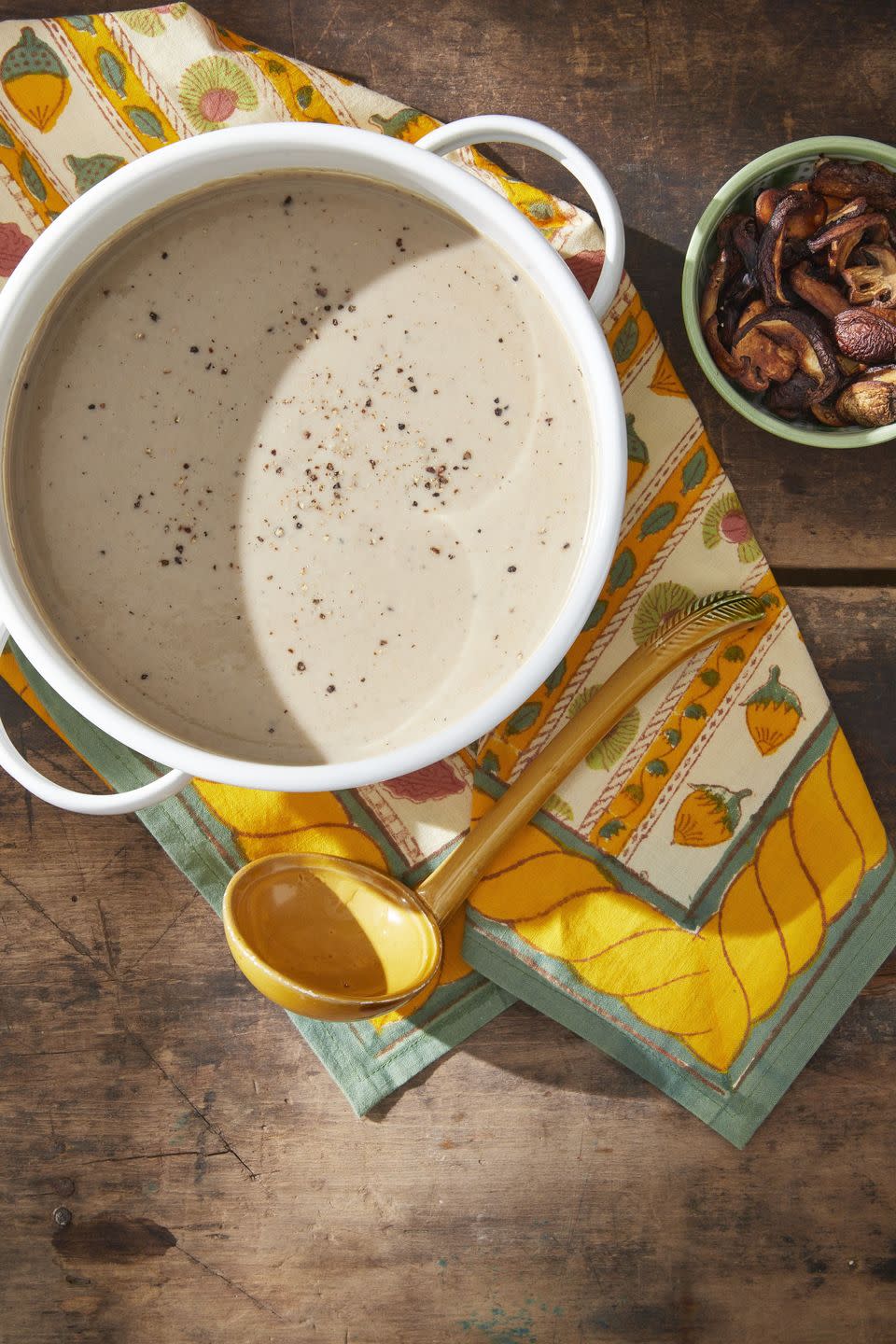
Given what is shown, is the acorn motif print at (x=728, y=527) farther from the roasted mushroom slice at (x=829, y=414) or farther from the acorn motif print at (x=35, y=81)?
the acorn motif print at (x=35, y=81)

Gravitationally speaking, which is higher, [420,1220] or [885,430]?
[885,430]

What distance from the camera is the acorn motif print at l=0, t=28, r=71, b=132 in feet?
2.26

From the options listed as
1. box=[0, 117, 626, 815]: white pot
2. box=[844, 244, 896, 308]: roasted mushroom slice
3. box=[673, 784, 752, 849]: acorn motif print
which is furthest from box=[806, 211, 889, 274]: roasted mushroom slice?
box=[673, 784, 752, 849]: acorn motif print

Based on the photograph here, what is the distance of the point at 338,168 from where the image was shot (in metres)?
0.56

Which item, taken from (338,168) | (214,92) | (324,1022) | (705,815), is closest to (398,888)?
(324,1022)

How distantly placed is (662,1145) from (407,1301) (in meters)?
0.24

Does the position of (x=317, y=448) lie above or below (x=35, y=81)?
below

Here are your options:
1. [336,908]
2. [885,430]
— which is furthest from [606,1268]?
[885,430]

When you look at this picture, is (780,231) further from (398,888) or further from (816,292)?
(398,888)

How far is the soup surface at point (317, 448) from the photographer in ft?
1.86

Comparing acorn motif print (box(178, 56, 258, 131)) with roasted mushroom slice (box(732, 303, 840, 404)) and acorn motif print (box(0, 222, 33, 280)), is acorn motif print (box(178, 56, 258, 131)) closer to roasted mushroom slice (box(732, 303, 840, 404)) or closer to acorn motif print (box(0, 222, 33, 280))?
acorn motif print (box(0, 222, 33, 280))

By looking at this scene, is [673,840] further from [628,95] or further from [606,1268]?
[628,95]

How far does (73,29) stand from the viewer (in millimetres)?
688

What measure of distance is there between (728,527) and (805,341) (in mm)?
138
